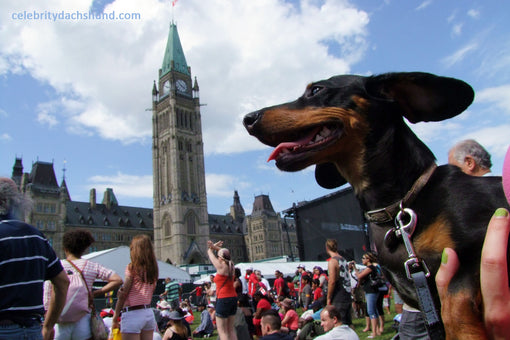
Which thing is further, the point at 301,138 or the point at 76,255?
the point at 76,255

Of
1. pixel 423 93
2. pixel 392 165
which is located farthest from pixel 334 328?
A: pixel 423 93

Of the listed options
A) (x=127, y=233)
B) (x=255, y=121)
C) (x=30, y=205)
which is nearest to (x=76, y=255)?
(x=30, y=205)

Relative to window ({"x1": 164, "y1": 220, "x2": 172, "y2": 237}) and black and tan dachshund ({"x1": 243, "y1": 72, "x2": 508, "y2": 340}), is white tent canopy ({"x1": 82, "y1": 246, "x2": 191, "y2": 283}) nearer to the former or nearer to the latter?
black and tan dachshund ({"x1": 243, "y1": 72, "x2": 508, "y2": 340})

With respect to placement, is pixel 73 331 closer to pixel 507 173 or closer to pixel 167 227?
pixel 507 173

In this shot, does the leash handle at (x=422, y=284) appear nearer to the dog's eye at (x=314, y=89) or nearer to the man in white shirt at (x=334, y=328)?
the dog's eye at (x=314, y=89)

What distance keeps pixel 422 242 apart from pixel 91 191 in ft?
269

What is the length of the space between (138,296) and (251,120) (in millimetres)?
3492

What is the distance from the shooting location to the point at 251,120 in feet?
5.69

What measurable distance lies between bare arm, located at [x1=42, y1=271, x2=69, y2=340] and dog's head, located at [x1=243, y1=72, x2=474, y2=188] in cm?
213

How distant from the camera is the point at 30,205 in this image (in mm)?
→ 2969

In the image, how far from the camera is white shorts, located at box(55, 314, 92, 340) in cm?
352

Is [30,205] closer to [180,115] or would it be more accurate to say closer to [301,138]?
[301,138]

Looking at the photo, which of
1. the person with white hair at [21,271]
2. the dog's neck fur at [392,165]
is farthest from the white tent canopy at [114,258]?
the dog's neck fur at [392,165]

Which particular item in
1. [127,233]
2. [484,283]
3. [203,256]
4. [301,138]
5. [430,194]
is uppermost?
[127,233]
